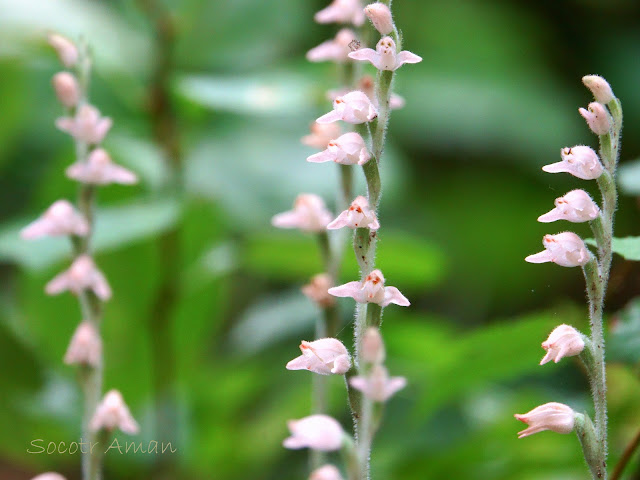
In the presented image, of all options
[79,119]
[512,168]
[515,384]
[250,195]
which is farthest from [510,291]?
[79,119]

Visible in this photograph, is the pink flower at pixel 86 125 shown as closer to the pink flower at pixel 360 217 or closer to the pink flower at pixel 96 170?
the pink flower at pixel 96 170

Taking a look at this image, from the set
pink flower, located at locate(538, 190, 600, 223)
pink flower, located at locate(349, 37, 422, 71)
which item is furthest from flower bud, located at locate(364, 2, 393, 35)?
pink flower, located at locate(538, 190, 600, 223)

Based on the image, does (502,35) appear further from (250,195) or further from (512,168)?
(250,195)

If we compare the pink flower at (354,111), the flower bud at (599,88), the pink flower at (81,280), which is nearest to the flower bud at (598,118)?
the flower bud at (599,88)

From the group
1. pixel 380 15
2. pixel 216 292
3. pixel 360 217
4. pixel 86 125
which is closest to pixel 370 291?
pixel 360 217

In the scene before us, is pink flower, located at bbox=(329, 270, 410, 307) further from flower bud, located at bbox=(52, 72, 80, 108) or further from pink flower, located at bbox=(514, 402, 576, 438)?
flower bud, located at bbox=(52, 72, 80, 108)

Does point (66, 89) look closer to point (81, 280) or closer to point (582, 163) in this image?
point (81, 280)
